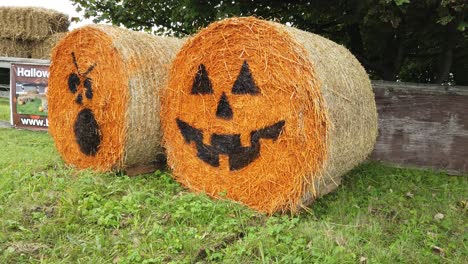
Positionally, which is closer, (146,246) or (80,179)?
(146,246)

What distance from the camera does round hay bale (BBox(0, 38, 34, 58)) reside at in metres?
14.3

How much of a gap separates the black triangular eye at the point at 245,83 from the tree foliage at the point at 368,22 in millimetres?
2052

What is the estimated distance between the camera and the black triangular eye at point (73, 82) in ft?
18.8

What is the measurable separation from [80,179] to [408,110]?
15.7 feet

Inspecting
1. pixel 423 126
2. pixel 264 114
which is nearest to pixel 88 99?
pixel 264 114

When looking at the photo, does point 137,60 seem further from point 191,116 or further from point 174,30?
point 174,30

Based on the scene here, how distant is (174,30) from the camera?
844 centimetres

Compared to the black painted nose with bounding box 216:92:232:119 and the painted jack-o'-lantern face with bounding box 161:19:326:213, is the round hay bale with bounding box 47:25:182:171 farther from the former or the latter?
the black painted nose with bounding box 216:92:232:119

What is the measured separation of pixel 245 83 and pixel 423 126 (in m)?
3.44

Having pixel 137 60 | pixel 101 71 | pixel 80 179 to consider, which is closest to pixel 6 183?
pixel 80 179

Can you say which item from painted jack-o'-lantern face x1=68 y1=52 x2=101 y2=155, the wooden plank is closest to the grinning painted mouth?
painted jack-o'-lantern face x1=68 y1=52 x2=101 y2=155

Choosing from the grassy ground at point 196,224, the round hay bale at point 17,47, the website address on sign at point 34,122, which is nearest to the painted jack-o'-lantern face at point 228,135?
the grassy ground at point 196,224

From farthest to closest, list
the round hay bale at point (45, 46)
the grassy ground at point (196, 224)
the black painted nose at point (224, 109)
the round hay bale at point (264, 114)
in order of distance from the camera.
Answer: the round hay bale at point (45, 46) → the black painted nose at point (224, 109) → the round hay bale at point (264, 114) → the grassy ground at point (196, 224)

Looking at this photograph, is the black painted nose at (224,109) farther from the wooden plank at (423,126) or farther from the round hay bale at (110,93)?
the wooden plank at (423,126)
